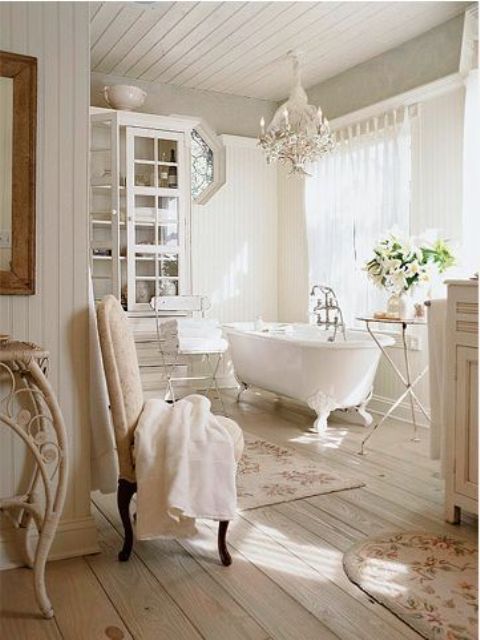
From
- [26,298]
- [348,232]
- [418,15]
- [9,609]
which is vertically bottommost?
[9,609]

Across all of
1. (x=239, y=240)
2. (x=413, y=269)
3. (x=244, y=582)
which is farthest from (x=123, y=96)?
(x=244, y=582)

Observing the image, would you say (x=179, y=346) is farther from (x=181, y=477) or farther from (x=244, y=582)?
(x=244, y=582)

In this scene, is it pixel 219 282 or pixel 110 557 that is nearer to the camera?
pixel 110 557

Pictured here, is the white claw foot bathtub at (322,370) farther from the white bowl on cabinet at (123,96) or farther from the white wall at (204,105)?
the white wall at (204,105)

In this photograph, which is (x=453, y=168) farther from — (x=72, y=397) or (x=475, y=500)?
(x=72, y=397)

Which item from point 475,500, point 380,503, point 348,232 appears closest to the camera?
point 475,500

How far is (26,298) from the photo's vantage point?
95.2 inches

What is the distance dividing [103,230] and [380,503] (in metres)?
3.69

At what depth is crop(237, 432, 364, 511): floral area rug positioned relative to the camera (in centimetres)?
320

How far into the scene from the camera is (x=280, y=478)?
3488mm

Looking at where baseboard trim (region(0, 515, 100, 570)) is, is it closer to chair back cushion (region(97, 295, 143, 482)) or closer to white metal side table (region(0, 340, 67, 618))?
white metal side table (region(0, 340, 67, 618))

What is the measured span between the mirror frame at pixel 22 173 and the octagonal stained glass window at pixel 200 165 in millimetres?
4026

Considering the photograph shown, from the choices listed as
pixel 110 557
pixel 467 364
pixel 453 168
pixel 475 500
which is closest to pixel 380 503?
pixel 475 500

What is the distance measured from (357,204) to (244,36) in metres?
1.70
